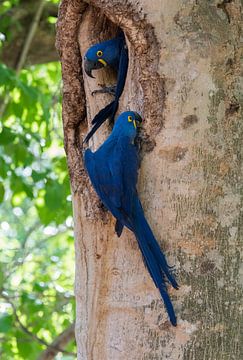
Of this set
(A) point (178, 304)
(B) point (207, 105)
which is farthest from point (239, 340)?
(B) point (207, 105)

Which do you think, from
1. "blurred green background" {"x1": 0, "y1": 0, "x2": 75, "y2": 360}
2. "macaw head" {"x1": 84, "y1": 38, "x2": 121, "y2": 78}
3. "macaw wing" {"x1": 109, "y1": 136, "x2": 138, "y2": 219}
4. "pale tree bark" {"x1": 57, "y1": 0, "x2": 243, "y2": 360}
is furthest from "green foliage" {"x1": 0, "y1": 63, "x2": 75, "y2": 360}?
"macaw wing" {"x1": 109, "y1": 136, "x2": 138, "y2": 219}

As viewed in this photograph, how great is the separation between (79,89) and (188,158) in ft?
1.86

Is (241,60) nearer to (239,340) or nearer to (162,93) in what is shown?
(162,93)

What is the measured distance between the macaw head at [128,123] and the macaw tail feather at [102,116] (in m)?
0.13

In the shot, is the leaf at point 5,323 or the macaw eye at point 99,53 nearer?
the macaw eye at point 99,53

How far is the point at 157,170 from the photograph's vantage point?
1.96 m

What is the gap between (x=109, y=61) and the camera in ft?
7.62

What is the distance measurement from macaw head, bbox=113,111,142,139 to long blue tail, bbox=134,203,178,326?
0.24 metres

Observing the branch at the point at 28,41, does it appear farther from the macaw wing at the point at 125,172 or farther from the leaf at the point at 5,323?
the macaw wing at the point at 125,172

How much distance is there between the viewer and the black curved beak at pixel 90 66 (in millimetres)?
2252

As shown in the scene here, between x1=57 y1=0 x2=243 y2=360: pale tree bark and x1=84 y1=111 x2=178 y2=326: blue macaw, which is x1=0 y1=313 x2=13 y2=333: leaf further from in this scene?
x1=84 y1=111 x2=178 y2=326: blue macaw

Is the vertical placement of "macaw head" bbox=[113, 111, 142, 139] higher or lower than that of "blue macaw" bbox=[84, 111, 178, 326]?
higher

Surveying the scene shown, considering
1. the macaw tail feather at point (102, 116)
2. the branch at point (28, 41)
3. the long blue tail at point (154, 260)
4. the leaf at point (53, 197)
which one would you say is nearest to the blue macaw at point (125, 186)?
the long blue tail at point (154, 260)

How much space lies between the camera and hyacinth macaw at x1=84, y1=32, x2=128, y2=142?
85.9 inches
